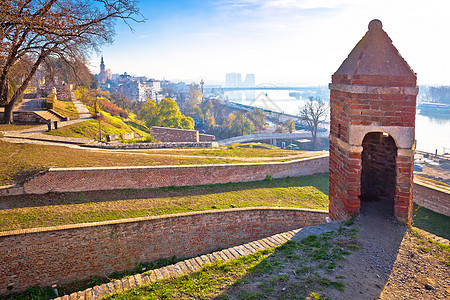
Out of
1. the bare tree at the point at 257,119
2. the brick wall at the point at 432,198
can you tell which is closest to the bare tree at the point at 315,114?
the bare tree at the point at 257,119

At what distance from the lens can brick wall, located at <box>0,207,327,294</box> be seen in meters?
7.51

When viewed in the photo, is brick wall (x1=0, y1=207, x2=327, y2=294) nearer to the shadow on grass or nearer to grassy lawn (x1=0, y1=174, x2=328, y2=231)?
grassy lawn (x1=0, y1=174, x2=328, y2=231)

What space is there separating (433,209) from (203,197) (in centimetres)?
772

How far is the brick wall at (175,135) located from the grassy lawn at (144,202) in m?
13.7

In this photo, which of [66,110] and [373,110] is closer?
[373,110]

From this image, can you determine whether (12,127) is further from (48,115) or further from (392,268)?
(392,268)

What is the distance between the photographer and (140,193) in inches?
411

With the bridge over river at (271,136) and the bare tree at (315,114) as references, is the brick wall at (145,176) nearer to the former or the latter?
the bridge over river at (271,136)

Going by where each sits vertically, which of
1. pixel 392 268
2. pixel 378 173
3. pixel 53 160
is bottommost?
pixel 392 268

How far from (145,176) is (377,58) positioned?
8281 mm

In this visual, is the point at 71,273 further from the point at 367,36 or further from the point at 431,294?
the point at 367,36

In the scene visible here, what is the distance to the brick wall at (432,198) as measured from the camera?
9.73m

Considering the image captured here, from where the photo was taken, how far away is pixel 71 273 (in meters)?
7.91

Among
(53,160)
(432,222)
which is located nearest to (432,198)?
(432,222)
